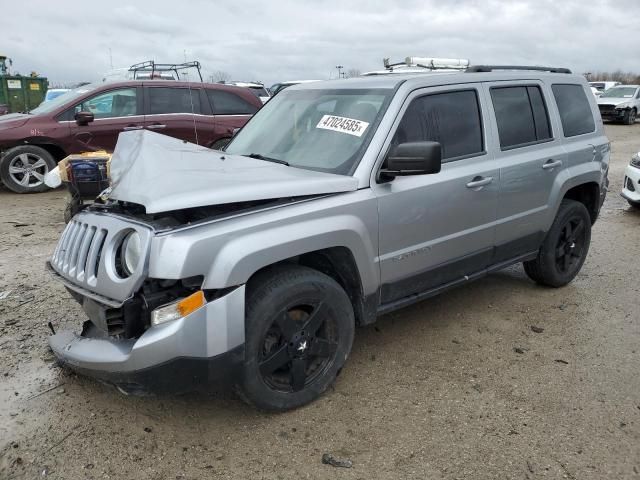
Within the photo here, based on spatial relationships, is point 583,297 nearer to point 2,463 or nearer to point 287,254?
point 287,254

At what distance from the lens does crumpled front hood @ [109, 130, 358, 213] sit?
2.62 m

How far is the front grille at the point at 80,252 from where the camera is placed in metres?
2.71

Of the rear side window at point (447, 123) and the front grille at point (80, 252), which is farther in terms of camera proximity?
the rear side window at point (447, 123)

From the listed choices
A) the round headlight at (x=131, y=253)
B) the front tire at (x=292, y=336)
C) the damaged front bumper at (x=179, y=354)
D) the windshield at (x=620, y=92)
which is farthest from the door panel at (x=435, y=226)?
the windshield at (x=620, y=92)

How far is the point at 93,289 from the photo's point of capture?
2.65 metres

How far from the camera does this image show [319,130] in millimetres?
3557

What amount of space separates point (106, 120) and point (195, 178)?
22.1 feet

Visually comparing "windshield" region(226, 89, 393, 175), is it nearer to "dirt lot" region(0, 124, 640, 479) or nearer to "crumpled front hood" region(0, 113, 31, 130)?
"dirt lot" region(0, 124, 640, 479)

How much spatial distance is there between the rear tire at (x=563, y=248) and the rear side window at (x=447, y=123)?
1.32 meters

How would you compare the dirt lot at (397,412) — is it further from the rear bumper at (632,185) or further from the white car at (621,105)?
the white car at (621,105)

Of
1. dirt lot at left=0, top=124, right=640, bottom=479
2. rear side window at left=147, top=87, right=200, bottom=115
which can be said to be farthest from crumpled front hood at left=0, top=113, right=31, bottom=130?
dirt lot at left=0, top=124, right=640, bottom=479

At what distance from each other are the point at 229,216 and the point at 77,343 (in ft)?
3.44

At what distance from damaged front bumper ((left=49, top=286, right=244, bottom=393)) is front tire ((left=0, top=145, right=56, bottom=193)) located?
702 centimetres

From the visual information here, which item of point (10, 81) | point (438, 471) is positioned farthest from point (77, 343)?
point (10, 81)
